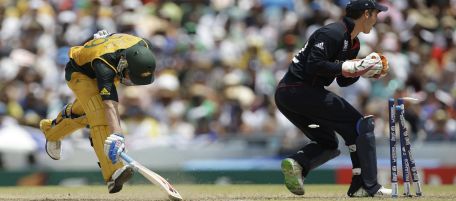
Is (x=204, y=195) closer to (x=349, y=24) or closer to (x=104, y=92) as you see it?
(x=104, y=92)

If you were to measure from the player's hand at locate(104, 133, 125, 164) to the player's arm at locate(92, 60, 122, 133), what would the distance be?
0.16 meters

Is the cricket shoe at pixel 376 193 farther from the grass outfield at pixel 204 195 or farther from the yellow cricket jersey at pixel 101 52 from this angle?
the yellow cricket jersey at pixel 101 52

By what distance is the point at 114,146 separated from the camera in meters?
8.54

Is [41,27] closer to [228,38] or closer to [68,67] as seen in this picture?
[228,38]

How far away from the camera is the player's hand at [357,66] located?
8.79 meters

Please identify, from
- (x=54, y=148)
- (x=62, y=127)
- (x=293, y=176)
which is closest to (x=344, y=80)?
(x=293, y=176)

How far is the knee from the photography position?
354 inches

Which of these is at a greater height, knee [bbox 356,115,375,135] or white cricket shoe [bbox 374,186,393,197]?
knee [bbox 356,115,375,135]

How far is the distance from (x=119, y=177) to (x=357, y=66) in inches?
86.6

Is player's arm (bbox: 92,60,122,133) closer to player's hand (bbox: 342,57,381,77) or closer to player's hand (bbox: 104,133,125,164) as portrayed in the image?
player's hand (bbox: 104,133,125,164)

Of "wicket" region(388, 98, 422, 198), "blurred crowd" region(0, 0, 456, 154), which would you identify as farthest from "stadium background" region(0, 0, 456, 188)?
"wicket" region(388, 98, 422, 198)

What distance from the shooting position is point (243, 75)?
15891 millimetres

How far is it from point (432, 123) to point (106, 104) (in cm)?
688

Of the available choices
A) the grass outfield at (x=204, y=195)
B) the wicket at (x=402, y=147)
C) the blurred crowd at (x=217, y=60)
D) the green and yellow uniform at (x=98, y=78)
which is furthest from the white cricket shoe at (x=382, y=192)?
the blurred crowd at (x=217, y=60)
